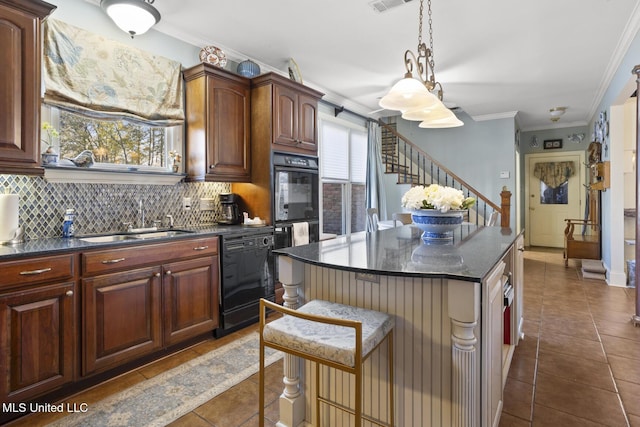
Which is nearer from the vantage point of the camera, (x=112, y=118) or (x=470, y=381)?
(x=470, y=381)

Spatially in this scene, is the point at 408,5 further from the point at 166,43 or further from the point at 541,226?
the point at 541,226

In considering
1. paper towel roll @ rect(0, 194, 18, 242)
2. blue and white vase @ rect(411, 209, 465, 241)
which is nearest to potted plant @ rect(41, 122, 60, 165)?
paper towel roll @ rect(0, 194, 18, 242)

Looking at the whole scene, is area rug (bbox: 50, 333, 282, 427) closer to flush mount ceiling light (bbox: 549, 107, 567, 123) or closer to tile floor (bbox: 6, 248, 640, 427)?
tile floor (bbox: 6, 248, 640, 427)

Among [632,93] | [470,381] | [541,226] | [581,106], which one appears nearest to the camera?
[470,381]

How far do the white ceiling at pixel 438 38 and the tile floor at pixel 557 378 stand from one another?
2787 millimetres

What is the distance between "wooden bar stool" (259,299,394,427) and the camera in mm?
1226

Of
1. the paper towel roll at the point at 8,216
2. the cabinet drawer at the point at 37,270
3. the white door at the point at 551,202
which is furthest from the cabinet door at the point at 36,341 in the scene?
the white door at the point at 551,202

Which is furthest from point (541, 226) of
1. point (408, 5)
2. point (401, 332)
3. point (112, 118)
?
point (112, 118)

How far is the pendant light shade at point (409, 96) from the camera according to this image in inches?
94.2

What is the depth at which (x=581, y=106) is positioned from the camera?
607 cm

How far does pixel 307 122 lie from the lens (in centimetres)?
403

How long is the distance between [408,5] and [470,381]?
282 cm

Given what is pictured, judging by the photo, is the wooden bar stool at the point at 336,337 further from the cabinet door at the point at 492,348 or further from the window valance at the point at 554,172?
the window valance at the point at 554,172

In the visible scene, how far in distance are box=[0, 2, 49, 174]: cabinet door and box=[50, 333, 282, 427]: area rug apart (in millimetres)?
1502
